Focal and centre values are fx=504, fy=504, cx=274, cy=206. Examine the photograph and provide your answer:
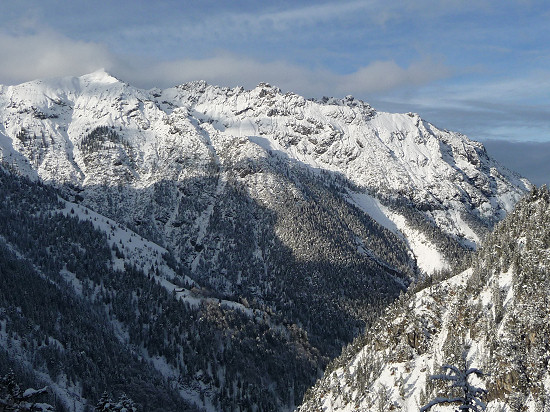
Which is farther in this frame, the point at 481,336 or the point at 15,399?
the point at 481,336

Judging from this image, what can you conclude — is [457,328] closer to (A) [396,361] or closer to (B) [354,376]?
(A) [396,361]

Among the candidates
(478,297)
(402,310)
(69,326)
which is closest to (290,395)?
(69,326)

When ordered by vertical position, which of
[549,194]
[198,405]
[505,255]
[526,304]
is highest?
[549,194]

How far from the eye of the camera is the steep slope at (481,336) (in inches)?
2675

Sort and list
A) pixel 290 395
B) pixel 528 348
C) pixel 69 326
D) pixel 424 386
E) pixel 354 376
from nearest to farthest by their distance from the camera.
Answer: pixel 528 348 < pixel 424 386 < pixel 354 376 < pixel 69 326 < pixel 290 395

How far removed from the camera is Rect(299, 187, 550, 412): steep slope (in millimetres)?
67938

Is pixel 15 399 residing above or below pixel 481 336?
below

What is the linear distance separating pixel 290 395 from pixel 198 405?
3617 centimetres

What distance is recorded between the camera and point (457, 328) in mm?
88312

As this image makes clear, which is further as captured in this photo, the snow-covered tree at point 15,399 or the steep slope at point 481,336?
the steep slope at point 481,336

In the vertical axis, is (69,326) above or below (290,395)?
above

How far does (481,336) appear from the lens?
82500mm

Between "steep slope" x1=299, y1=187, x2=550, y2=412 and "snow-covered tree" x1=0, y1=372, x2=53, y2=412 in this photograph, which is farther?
"steep slope" x1=299, y1=187, x2=550, y2=412

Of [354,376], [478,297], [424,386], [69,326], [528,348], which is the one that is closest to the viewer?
[528,348]
